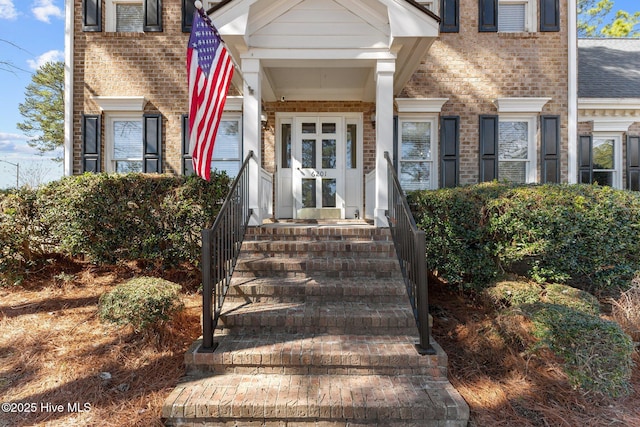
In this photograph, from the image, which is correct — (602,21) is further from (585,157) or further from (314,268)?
(314,268)

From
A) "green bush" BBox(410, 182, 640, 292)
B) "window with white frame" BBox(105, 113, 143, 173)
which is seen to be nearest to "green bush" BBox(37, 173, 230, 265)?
"window with white frame" BBox(105, 113, 143, 173)

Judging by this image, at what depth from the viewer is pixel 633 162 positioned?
7.33 meters

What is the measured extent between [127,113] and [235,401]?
21.0ft

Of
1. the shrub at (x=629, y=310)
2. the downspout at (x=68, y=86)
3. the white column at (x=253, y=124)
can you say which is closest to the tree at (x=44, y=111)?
the downspout at (x=68, y=86)

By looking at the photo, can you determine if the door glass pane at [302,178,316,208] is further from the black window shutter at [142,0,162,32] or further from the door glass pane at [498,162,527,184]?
the black window shutter at [142,0,162,32]

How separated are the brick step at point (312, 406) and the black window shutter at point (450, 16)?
6.67 metres

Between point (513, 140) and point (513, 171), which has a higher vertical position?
point (513, 140)

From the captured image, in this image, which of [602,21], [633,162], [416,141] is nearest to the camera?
[416,141]

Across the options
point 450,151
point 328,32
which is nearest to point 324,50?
point 328,32

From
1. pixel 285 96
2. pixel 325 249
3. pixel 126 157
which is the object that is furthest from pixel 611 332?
pixel 126 157

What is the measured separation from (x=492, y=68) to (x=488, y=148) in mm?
1596

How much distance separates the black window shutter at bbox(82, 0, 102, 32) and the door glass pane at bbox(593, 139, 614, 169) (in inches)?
423

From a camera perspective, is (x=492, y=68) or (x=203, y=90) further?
(x=492, y=68)

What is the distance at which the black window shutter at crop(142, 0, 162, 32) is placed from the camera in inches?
265
